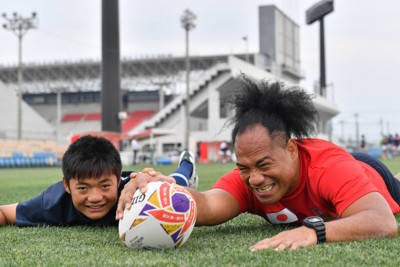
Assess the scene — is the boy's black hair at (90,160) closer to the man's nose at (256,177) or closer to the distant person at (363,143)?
the man's nose at (256,177)

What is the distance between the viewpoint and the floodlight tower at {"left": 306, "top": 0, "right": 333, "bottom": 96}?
57.1 m

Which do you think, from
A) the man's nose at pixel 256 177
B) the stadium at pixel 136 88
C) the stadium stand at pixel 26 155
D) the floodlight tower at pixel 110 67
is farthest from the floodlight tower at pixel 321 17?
the man's nose at pixel 256 177

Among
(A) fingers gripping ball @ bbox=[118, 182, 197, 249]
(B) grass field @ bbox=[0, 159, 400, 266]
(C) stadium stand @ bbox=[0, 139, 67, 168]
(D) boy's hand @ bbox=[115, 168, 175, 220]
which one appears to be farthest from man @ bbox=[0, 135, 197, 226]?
(C) stadium stand @ bbox=[0, 139, 67, 168]

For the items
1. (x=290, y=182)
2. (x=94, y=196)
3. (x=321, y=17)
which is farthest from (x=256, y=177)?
(x=321, y=17)

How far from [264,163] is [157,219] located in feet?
2.45

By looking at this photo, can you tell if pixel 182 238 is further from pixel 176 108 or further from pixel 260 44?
pixel 260 44

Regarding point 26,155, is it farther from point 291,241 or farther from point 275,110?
point 291,241

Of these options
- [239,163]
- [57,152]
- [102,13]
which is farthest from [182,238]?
[57,152]

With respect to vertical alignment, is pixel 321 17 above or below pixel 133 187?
above

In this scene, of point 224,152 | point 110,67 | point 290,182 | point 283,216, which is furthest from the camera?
point 224,152

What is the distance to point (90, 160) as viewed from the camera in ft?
13.6

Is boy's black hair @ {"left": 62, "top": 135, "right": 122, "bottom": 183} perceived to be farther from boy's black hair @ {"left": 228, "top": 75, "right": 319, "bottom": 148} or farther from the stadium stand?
the stadium stand

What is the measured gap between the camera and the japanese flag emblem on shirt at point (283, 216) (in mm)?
3990

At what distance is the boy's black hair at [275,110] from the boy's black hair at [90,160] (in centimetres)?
102
